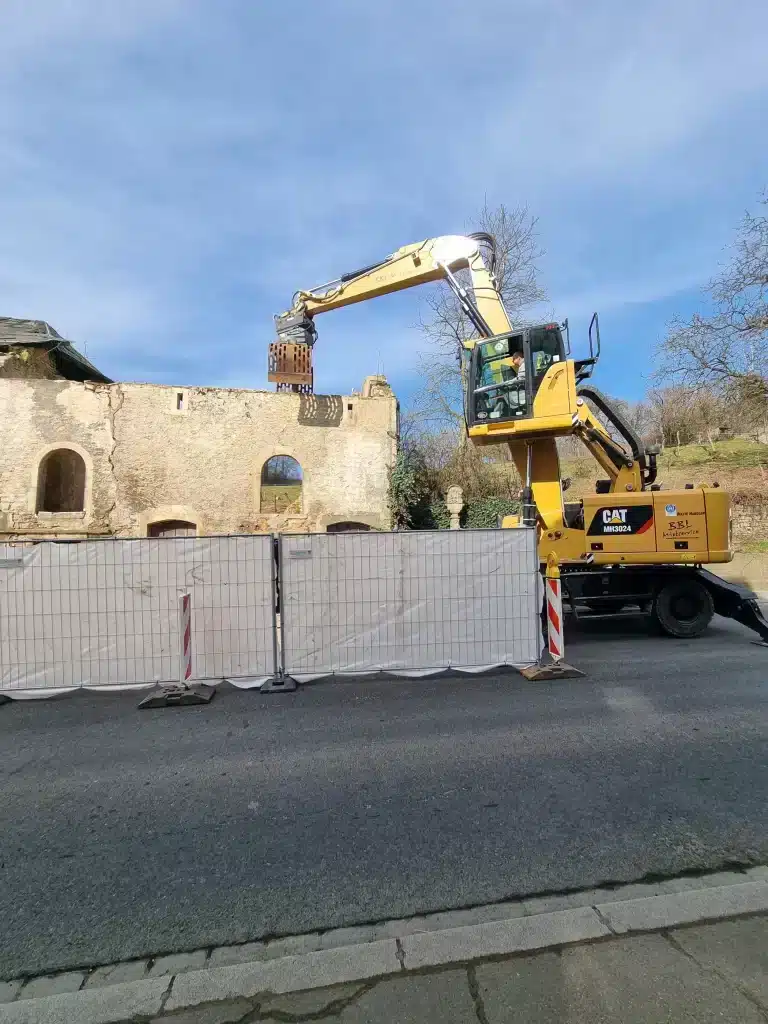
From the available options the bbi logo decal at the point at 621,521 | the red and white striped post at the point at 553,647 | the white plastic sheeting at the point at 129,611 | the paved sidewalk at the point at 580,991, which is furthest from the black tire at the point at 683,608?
the paved sidewalk at the point at 580,991

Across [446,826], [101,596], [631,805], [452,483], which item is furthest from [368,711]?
[452,483]

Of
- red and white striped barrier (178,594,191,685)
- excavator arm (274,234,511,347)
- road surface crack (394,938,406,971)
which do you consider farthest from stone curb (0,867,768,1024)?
excavator arm (274,234,511,347)

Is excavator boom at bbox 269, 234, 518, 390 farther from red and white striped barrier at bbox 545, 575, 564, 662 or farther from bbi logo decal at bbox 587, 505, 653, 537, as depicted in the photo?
red and white striped barrier at bbox 545, 575, 564, 662

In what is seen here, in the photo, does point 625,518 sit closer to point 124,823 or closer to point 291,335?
point 124,823

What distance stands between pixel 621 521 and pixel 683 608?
5.28 feet

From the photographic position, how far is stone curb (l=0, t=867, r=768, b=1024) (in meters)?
2.03

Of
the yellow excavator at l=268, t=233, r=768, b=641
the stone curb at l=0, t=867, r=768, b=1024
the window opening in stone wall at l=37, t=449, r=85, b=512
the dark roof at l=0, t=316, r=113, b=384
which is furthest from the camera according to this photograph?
the window opening in stone wall at l=37, t=449, r=85, b=512

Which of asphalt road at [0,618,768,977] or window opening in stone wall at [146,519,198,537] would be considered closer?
asphalt road at [0,618,768,977]

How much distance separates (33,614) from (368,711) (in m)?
3.56

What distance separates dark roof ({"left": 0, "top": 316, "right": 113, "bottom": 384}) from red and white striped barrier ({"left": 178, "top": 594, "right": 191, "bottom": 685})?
43.8 feet

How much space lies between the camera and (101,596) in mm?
5727

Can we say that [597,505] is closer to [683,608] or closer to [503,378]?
[683,608]

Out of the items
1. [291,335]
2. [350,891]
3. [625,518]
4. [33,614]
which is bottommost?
[350,891]

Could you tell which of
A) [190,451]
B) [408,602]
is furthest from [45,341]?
[408,602]
